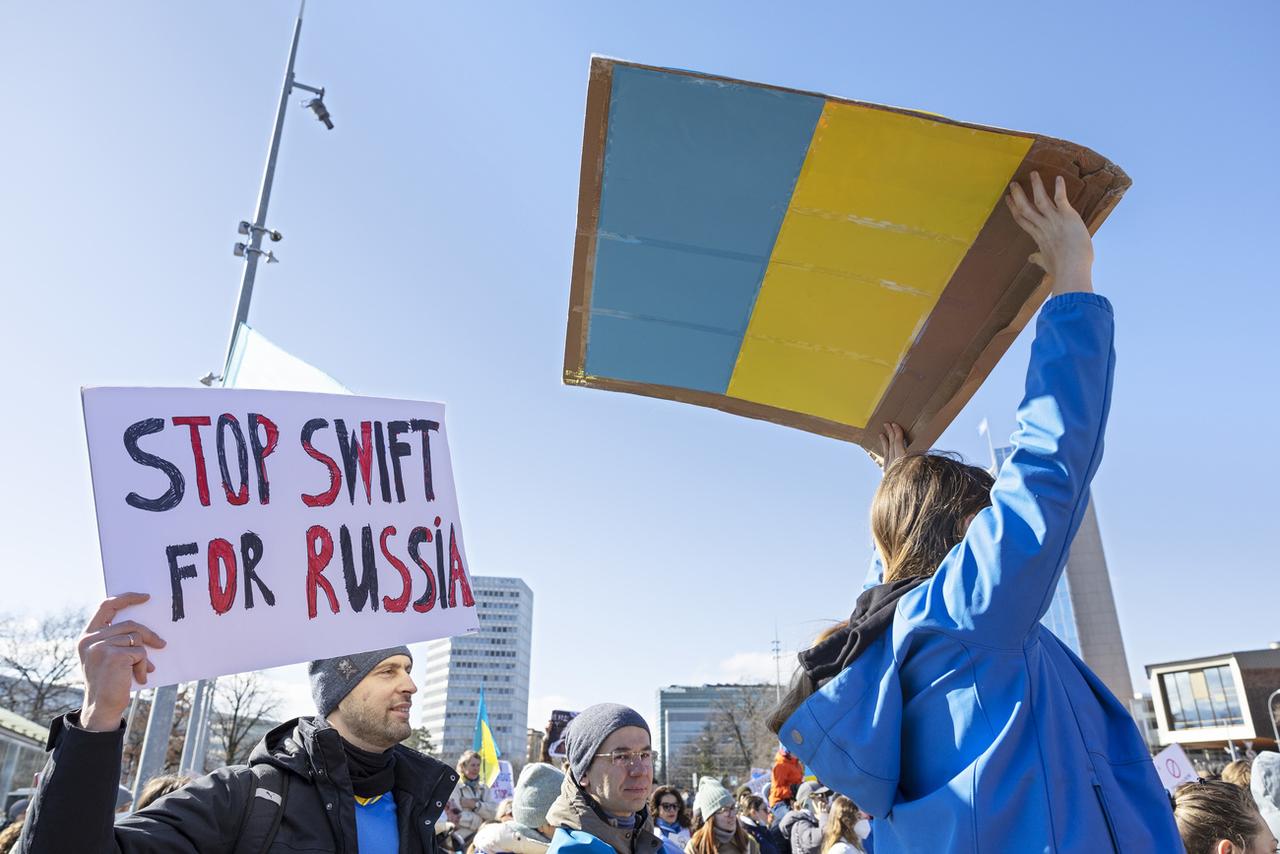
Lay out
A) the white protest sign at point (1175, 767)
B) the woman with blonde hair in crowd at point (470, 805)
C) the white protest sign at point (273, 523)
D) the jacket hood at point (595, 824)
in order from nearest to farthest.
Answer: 1. the white protest sign at point (273, 523)
2. the jacket hood at point (595, 824)
3. the white protest sign at point (1175, 767)
4. the woman with blonde hair in crowd at point (470, 805)

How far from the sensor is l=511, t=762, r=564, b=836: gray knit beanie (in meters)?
5.29

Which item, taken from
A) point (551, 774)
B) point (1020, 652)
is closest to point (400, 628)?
point (1020, 652)

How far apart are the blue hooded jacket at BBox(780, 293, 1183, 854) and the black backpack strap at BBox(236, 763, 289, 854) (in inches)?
61.5

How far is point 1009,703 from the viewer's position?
1.46 meters

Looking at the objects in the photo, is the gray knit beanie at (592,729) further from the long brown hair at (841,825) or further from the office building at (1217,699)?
the office building at (1217,699)

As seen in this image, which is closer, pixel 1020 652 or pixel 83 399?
pixel 1020 652

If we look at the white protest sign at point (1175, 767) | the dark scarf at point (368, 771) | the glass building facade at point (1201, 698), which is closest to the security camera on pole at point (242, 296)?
the dark scarf at point (368, 771)

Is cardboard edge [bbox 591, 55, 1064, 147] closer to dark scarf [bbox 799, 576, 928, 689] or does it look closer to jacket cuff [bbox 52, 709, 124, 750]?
dark scarf [bbox 799, 576, 928, 689]

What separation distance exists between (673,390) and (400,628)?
124 centimetres

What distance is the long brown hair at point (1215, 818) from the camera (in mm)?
3148

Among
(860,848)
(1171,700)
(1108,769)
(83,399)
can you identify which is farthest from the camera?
(1171,700)

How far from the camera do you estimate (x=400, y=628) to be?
2500 millimetres

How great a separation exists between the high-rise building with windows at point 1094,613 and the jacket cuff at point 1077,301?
321 feet

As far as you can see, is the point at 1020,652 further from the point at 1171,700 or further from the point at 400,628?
the point at 1171,700
